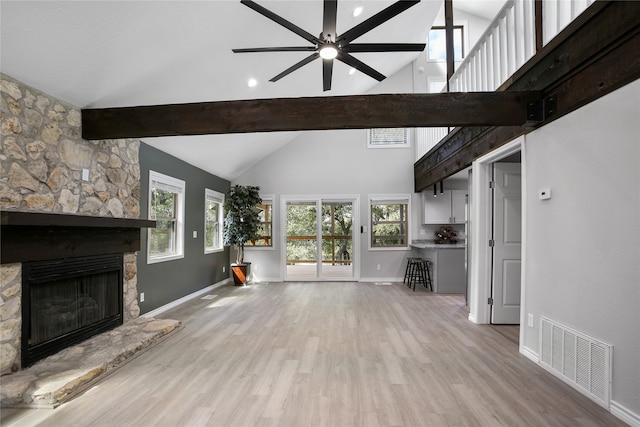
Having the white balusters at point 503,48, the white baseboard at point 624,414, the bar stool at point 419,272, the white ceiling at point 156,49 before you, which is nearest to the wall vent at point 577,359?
the white baseboard at point 624,414

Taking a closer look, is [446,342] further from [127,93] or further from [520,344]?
[127,93]

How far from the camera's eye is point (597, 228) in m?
2.16

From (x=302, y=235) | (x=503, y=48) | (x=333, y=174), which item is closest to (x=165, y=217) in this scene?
(x=302, y=235)

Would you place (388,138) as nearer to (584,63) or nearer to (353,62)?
(353,62)

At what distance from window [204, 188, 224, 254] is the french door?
148 centimetres

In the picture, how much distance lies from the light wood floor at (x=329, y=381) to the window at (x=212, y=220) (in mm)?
2318

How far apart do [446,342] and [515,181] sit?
7.12 feet

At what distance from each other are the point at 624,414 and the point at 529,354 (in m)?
0.98

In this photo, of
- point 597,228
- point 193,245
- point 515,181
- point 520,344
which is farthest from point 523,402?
point 193,245

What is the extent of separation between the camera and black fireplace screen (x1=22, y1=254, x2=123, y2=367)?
265 cm

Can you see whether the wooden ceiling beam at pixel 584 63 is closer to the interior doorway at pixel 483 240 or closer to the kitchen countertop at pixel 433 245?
the interior doorway at pixel 483 240

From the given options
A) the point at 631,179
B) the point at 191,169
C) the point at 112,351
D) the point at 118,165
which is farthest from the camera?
the point at 191,169

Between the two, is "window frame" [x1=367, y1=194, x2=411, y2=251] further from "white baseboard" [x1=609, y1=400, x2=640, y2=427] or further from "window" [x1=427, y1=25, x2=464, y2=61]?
"white baseboard" [x1=609, y1=400, x2=640, y2=427]

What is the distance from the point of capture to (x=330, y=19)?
2346mm
